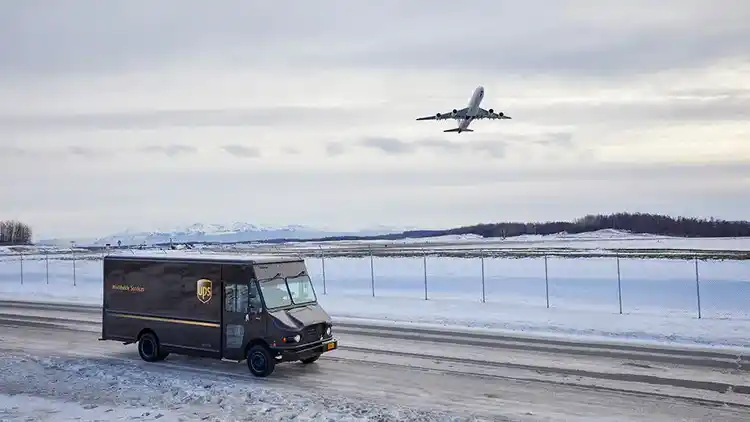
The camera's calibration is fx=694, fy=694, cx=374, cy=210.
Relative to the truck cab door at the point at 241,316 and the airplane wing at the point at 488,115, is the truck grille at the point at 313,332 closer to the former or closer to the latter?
the truck cab door at the point at 241,316

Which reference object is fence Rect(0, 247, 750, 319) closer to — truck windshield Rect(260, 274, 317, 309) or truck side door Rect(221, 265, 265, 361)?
truck windshield Rect(260, 274, 317, 309)

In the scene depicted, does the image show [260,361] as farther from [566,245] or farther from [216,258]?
[566,245]

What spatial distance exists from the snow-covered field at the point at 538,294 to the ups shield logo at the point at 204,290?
1101 cm

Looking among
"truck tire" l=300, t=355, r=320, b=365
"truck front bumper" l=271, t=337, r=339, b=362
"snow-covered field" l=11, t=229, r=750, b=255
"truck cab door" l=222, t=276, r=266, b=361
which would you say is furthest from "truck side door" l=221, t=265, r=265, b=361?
"snow-covered field" l=11, t=229, r=750, b=255

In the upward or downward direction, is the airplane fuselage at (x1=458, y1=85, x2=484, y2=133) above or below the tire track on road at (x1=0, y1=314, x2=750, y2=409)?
above

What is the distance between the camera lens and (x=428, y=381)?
1462 cm

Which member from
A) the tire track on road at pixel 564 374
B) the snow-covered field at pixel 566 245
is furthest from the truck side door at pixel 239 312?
the snow-covered field at pixel 566 245

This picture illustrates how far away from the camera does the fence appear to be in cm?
2952

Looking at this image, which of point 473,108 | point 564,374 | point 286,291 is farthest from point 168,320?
point 473,108

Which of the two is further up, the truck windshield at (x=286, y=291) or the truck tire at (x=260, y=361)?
the truck windshield at (x=286, y=291)

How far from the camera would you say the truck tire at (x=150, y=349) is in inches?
663

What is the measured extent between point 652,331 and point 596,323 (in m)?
2.25

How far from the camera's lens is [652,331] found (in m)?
21.9

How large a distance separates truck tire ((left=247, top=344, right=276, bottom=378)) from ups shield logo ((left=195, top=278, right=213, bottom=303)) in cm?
167
